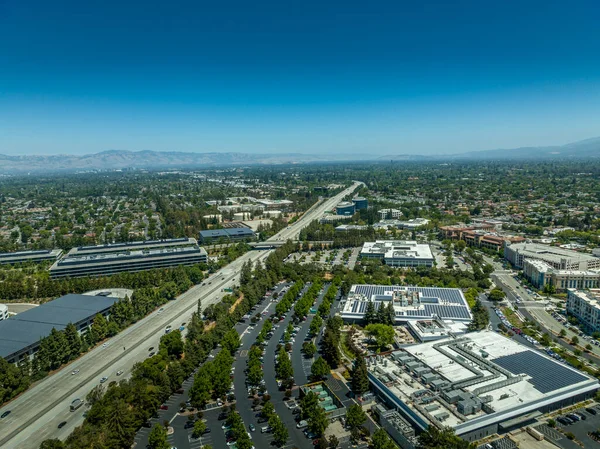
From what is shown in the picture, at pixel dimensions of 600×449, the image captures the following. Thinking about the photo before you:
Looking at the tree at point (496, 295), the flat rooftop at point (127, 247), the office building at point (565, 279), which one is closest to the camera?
the tree at point (496, 295)

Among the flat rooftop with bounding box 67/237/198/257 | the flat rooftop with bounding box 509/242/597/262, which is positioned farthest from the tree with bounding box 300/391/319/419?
the flat rooftop with bounding box 67/237/198/257

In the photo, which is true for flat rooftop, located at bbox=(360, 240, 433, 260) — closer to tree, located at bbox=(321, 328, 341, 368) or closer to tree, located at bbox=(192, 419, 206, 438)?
tree, located at bbox=(321, 328, 341, 368)

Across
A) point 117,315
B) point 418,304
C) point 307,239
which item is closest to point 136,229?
point 307,239

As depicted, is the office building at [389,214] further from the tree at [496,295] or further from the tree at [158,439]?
the tree at [158,439]

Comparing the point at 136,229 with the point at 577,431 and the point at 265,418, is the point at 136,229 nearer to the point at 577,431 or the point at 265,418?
the point at 265,418

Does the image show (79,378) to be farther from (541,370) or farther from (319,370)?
(541,370)

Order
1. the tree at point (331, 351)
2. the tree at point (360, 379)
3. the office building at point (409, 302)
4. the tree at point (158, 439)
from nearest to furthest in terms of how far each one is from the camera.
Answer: the tree at point (158, 439), the tree at point (360, 379), the tree at point (331, 351), the office building at point (409, 302)

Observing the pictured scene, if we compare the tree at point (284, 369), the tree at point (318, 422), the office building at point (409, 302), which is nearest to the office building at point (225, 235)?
the office building at point (409, 302)
